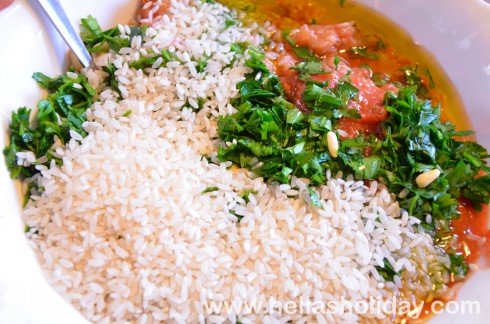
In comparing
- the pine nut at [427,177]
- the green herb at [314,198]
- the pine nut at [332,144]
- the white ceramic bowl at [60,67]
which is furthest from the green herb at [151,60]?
the pine nut at [427,177]

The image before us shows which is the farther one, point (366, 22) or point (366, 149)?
point (366, 22)

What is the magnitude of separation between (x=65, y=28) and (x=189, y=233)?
142cm

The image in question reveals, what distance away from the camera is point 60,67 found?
258 cm

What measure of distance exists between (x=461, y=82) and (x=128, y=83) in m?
2.22

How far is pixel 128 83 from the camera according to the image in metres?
2.54

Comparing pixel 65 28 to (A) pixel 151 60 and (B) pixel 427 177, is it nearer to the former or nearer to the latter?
(A) pixel 151 60

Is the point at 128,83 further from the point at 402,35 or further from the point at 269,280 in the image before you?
the point at 402,35

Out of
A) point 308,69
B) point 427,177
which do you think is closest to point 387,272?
point 427,177

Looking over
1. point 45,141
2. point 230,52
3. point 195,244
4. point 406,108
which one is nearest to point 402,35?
point 406,108

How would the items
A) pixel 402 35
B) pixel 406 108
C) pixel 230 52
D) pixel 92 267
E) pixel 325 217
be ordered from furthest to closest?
pixel 402 35 < pixel 230 52 < pixel 406 108 < pixel 325 217 < pixel 92 267

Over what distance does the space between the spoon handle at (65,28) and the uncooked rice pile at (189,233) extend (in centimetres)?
36

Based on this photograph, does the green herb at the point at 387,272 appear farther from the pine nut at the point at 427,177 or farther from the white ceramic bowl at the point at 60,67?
the pine nut at the point at 427,177

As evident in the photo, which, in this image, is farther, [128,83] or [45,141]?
[128,83]

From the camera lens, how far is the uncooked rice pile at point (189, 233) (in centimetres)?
205
